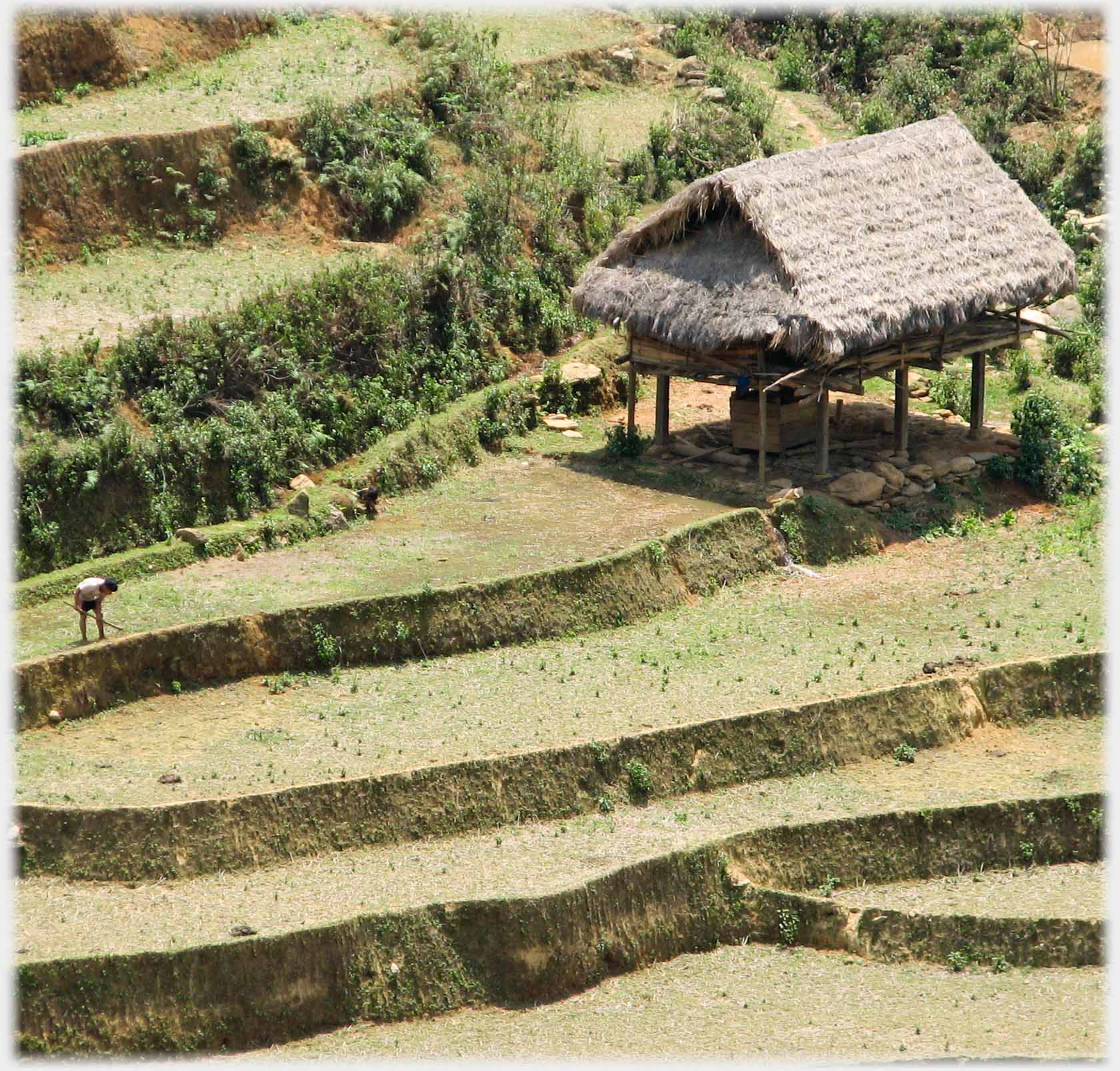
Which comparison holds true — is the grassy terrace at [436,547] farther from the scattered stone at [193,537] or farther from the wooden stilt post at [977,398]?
the wooden stilt post at [977,398]

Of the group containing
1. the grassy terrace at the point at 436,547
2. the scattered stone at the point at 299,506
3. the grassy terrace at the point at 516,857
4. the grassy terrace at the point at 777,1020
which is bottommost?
the grassy terrace at the point at 777,1020

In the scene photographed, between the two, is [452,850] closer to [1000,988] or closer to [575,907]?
[575,907]

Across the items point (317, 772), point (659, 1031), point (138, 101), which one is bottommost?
point (659, 1031)

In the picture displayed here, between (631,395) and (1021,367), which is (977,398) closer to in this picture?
(1021,367)

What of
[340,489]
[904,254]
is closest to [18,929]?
[340,489]

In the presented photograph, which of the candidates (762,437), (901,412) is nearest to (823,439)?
(762,437)

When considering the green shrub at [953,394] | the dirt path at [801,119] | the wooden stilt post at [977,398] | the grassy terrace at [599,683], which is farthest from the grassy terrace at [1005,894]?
the dirt path at [801,119]
